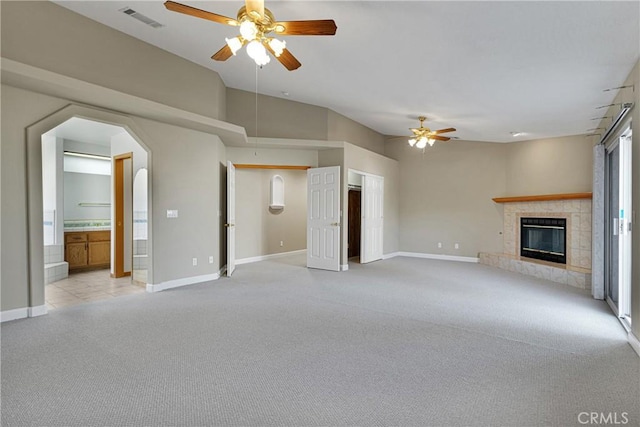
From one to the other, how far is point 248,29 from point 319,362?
2779 mm

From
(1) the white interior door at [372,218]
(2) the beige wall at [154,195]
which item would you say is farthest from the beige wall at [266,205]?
(1) the white interior door at [372,218]

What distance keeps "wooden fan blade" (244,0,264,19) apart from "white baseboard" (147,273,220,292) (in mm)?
4048

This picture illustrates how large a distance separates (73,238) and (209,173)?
10.9 feet

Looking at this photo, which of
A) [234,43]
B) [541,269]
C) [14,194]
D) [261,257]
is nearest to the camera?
[234,43]

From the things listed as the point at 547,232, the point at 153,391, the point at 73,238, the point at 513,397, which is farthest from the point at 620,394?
the point at 73,238

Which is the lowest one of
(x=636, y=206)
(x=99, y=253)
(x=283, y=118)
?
(x=99, y=253)

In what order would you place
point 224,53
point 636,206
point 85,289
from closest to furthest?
point 636,206 < point 224,53 < point 85,289

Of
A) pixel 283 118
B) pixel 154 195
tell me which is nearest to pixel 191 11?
pixel 154 195

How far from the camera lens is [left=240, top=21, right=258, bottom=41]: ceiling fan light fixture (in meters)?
2.74

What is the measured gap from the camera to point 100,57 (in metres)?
4.20

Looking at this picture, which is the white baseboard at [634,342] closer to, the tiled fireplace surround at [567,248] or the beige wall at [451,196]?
the tiled fireplace surround at [567,248]

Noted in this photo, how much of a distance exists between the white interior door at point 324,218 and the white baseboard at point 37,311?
441 cm

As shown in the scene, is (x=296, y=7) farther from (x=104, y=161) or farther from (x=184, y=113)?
(x=104, y=161)

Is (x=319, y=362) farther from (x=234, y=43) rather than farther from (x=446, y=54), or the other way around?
(x=446, y=54)
